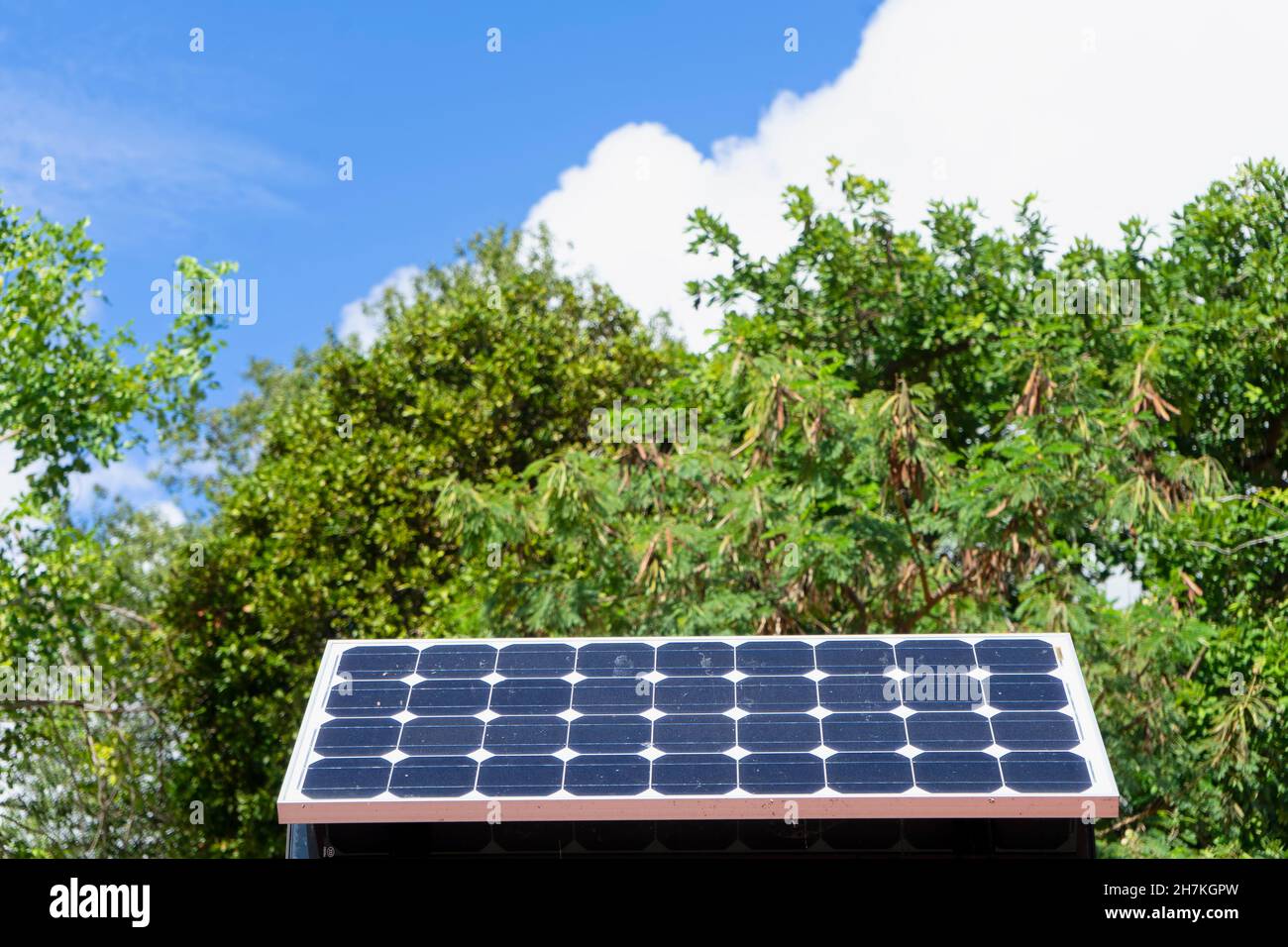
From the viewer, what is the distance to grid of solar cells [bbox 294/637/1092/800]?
27.5 feet

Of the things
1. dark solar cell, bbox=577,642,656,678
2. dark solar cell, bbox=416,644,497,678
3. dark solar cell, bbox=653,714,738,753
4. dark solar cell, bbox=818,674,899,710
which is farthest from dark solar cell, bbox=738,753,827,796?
dark solar cell, bbox=416,644,497,678

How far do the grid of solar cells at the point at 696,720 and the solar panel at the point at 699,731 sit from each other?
12 mm

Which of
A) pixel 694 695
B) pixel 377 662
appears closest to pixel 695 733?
pixel 694 695

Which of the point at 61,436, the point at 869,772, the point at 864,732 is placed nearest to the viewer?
the point at 869,772

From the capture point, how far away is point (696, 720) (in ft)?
29.7

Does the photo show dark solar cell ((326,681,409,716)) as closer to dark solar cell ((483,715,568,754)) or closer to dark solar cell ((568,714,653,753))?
dark solar cell ((483,715,568,754))

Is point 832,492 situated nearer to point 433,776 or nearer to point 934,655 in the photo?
point 934,655

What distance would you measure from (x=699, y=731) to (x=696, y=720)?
0.13 metres

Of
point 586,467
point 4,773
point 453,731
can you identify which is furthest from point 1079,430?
point 4,773

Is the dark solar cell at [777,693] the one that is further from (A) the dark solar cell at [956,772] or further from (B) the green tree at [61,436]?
(B) the green tree at [61,436]

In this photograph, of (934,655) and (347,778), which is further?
(934,655)

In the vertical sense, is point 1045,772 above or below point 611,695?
above

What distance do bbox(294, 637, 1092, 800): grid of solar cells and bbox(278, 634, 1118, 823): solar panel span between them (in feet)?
0.04
